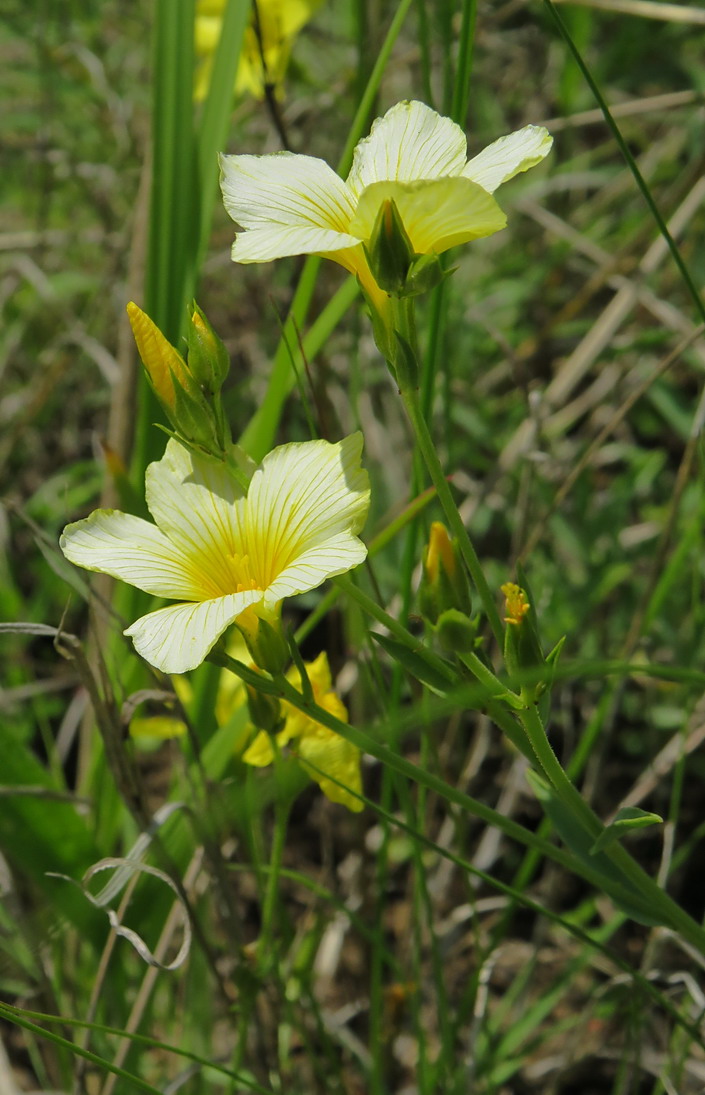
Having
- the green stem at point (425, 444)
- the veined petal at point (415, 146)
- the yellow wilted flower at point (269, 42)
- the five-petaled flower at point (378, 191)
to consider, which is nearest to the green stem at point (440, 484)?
the green stem at point (425, 444)

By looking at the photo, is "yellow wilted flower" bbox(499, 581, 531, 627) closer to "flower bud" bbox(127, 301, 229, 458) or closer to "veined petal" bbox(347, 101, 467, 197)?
"flower bud" bbox(127, 301, 229, 458)

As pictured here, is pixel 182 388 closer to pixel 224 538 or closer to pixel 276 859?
pixel 224 538

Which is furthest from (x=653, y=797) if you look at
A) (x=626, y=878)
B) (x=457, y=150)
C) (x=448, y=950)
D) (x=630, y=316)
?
(x=457, y=150)

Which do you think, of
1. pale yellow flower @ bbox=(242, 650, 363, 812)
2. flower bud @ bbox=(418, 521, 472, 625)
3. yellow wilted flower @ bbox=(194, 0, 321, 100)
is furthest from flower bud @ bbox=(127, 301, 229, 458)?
yellow wilted flower @ bbox=(194, 0, 321, 100)

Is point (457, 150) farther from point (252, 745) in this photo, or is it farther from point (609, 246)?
point (609, 246)

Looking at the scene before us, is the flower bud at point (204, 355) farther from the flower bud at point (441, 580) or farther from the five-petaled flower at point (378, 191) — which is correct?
the flower bud at point (441, 580)

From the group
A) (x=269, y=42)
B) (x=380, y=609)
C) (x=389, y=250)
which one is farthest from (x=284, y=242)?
(x=269, y=42)
